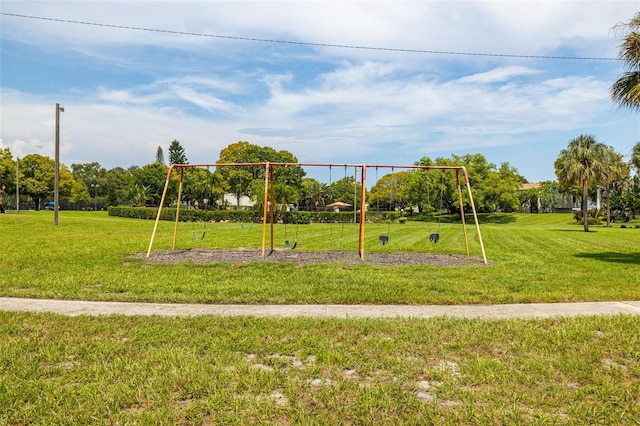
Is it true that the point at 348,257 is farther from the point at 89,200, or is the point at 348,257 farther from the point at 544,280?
the point at 89,200

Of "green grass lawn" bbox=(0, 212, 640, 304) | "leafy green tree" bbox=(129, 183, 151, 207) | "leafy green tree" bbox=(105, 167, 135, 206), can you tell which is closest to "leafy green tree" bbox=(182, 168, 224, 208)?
"leafy green tree" bbox=(129, 183, 151, 207)

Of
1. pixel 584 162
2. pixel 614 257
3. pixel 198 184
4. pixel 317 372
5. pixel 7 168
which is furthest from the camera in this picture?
pixel 7 168

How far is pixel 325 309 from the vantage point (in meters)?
6.25

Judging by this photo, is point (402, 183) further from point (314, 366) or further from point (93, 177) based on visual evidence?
point (93, 177)

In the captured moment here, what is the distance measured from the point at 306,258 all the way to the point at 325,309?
603 centimetres

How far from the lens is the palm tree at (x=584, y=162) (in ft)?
108

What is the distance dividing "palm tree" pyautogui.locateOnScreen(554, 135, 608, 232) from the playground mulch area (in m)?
25.0

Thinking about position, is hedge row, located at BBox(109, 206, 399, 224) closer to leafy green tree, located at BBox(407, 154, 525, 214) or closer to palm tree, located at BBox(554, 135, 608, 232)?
leafy green tree, located at BBox(407, 154, 525, 214)

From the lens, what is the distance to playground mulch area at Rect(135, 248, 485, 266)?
37.7ft

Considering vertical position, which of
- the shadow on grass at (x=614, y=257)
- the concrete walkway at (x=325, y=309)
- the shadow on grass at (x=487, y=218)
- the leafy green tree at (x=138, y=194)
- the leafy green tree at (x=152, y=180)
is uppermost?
the leafy green tree at (x=152, y=180)

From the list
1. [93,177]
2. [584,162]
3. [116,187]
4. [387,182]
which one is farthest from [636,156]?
[93,177]

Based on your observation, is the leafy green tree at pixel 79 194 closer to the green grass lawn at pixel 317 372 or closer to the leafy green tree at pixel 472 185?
the leafy green tree at pixel 472 185

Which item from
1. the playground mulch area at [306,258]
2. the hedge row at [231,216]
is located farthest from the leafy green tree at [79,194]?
the playground mulch area at [306,258]

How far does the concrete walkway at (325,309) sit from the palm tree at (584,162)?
3035 centimetres
